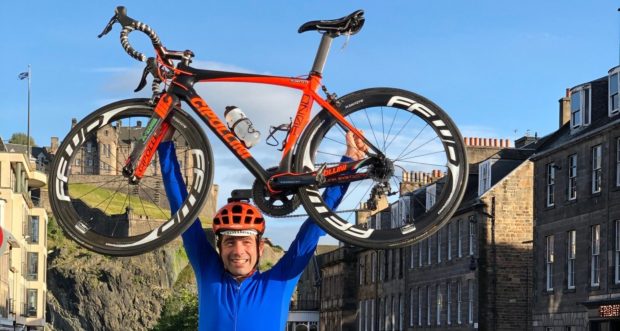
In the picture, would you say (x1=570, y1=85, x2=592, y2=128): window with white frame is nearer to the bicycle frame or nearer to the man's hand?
the man's hand

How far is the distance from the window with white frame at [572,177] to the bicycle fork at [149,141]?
4044cm

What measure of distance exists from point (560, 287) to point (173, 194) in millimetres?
41363

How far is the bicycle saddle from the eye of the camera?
7.94 m

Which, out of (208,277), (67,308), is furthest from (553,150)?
(67,308)

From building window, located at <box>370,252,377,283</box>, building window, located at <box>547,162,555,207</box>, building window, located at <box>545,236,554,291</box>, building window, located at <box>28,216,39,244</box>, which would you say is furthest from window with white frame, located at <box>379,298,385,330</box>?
building window, located at <box>28,216,39,244</box>

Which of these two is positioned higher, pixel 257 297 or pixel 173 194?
pixel 173 194

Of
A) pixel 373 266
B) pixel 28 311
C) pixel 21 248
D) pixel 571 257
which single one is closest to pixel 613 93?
pixel 571 257

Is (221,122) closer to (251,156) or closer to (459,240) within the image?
(251,156)

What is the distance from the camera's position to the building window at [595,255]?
44406mm

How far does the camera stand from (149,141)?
835cm

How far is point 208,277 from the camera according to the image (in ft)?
27.4

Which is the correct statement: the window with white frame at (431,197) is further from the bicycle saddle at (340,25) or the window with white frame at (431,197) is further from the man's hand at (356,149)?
the bicycle saddle at (340,25)

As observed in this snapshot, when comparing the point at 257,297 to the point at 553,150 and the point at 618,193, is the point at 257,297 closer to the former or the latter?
the point at 618,193

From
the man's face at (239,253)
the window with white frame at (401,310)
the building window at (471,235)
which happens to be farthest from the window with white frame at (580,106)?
the man's face at (239,253)
